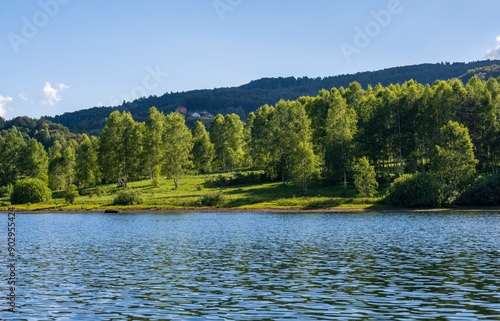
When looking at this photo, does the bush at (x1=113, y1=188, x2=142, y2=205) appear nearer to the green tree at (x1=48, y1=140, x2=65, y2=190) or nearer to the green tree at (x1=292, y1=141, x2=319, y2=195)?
the green tree at (x1=292, y1=141, x2=319, y2=195)

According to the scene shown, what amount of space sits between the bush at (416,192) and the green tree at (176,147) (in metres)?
58.8

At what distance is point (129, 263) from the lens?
107ft

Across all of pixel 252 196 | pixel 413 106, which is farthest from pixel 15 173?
pixel 413 106

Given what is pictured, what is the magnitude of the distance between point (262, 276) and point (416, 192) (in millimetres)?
65304

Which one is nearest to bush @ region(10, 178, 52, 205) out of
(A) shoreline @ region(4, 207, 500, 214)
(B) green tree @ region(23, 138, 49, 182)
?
(A) shoreline @ region(4, 207, 500, 214)

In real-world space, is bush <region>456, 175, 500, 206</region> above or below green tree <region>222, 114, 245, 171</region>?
below

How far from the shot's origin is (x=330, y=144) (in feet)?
353

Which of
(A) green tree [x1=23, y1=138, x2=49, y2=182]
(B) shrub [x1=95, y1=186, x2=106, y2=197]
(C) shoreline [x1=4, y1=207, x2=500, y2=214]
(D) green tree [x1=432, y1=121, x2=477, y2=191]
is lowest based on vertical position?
(C) shoreline [x1=4, y1=207, x2=500, y2=214]

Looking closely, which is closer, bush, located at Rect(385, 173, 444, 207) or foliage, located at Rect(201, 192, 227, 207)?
bush, located at Rect(385, 173, 444, 207)

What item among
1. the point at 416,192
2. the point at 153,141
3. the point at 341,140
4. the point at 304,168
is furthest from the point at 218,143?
the point at 416,192

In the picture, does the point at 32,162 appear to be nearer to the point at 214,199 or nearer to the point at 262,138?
the point at 262,138

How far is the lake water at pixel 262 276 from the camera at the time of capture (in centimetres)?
1886

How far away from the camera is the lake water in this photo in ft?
61.9

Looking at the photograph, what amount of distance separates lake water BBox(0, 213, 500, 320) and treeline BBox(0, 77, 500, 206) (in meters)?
48.4
